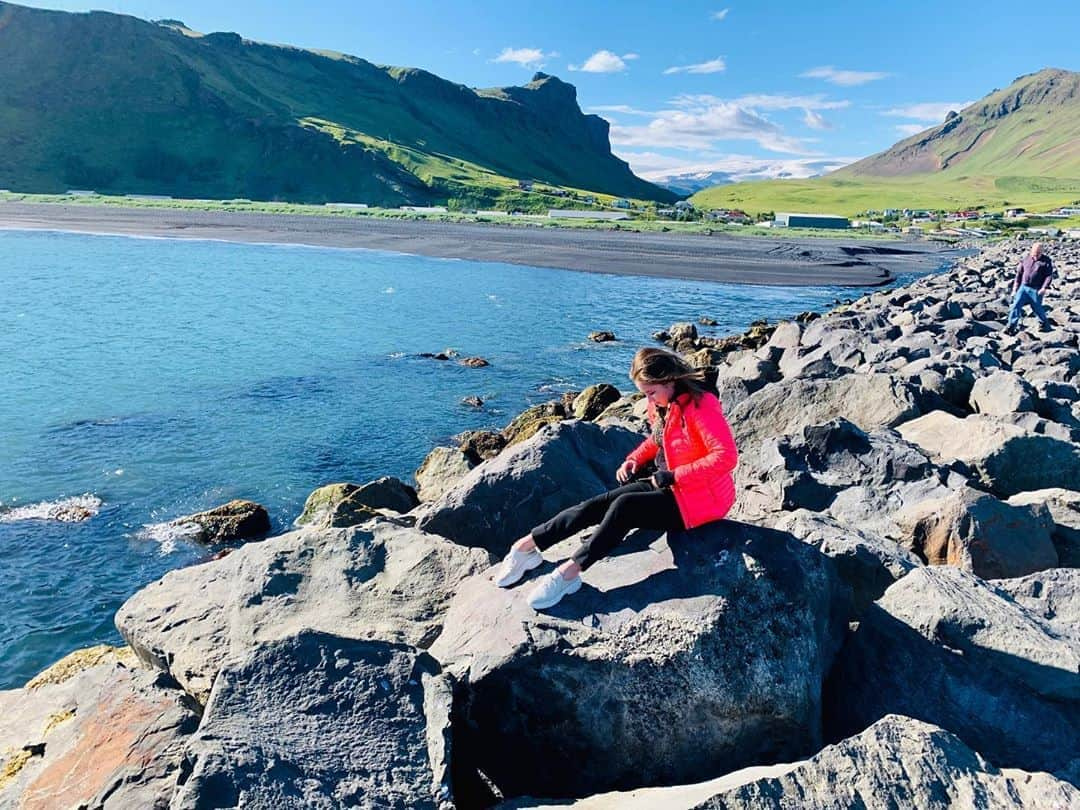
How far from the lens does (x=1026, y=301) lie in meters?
23.2

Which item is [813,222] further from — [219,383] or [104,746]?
[104,746]

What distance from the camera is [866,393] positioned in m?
11.9

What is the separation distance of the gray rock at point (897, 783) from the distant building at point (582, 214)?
150 metres

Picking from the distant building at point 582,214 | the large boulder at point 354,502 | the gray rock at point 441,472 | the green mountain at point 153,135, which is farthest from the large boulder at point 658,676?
the green mountain at point 153,135

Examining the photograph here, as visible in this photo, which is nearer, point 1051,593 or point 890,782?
point 890,782

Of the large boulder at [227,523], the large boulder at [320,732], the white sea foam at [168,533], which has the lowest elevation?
the white sea foam at [168,533]

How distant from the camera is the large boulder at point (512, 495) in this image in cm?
839

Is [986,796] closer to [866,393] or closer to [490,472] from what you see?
[490,472]

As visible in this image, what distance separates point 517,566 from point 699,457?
167cm

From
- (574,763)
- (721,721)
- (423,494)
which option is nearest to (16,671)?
(423,494)

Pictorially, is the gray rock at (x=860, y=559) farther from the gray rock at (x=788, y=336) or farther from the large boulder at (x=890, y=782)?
the gray rock at (x=788, y=336)

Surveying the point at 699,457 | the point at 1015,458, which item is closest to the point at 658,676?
the point at 699,457

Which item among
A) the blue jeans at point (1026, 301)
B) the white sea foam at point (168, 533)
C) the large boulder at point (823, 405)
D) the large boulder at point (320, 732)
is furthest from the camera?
the blue jeans at point (1026, 301)

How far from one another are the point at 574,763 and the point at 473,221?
129m
